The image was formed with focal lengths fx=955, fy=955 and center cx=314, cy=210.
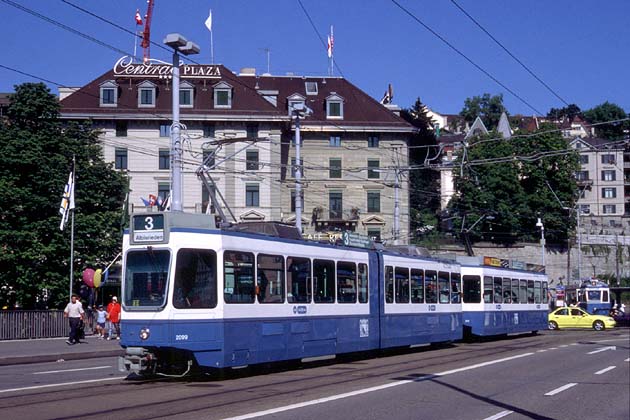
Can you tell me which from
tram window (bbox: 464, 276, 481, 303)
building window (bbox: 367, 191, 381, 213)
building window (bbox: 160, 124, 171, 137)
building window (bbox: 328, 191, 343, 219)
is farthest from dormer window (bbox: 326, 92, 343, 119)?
tram window (bbox: 464, 276, 481, 303)

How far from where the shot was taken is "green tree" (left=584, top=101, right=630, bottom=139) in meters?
137

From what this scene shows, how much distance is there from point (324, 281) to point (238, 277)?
12.5 ft

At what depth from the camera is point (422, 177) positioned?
9075 cm

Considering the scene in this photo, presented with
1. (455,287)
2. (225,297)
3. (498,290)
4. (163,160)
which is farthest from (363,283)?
(163,160)

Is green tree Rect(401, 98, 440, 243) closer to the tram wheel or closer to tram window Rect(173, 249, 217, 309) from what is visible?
the tram wheel

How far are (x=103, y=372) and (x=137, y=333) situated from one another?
399 cm

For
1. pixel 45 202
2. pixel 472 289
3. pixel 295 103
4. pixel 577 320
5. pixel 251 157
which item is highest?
pixel 251 157

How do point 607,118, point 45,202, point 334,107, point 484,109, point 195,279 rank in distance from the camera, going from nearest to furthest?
point 195,279 → point 45,202 → point 334,107 → point 484,109 → point 607,118

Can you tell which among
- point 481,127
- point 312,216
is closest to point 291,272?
point 312,216

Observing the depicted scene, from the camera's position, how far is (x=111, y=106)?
62750 millimetres

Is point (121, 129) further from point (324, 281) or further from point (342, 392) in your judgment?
point (342, 392)

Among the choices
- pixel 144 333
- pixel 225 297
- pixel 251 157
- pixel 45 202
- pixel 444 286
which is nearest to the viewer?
pixel 144 333

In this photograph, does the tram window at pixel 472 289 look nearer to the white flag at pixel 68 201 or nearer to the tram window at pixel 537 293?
the tram window at pixel 537 293

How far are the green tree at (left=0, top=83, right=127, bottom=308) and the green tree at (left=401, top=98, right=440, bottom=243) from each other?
38.2 meters
